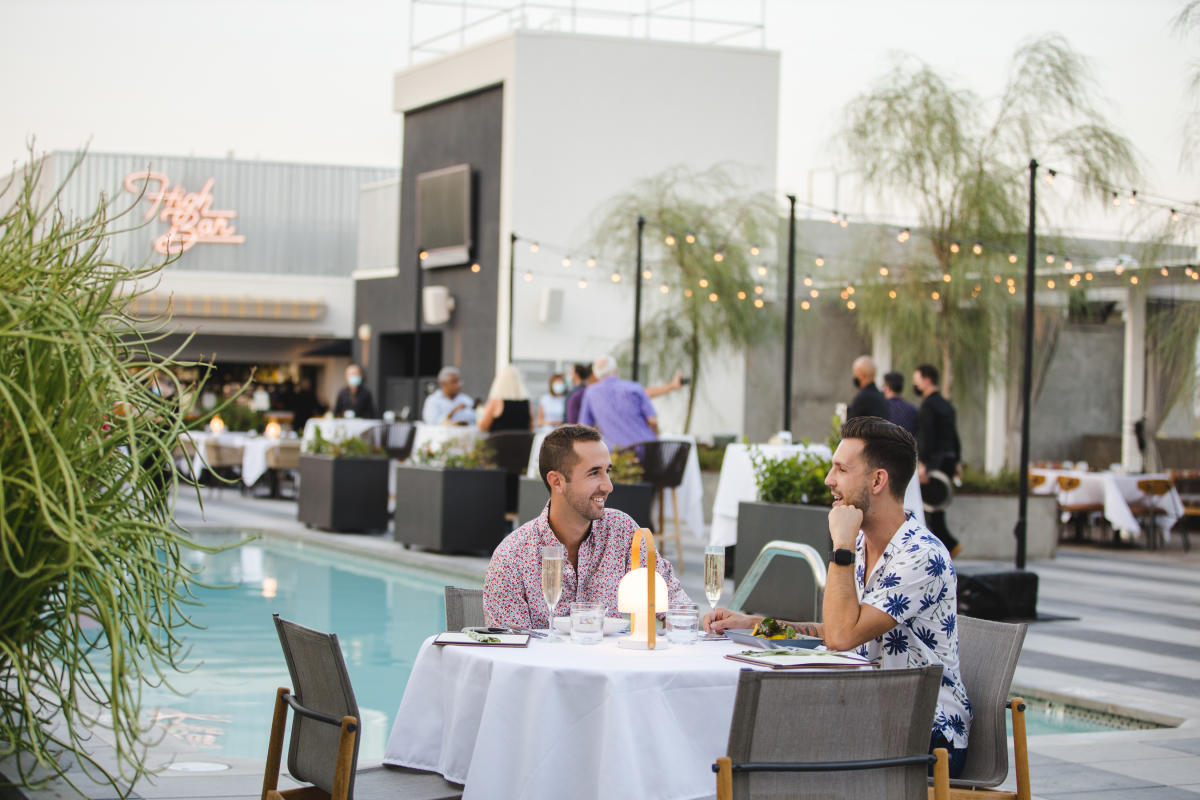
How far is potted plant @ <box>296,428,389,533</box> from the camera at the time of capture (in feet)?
43.2

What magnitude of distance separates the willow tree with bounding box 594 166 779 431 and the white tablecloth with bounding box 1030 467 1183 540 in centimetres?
619

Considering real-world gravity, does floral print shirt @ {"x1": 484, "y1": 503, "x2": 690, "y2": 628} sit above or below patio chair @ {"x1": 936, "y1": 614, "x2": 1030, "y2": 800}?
above

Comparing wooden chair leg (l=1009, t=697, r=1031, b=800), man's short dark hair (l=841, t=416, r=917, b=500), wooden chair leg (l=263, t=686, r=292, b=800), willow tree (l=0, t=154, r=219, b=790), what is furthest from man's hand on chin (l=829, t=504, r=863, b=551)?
willow tree (l=0, t=154, r=219, b=790)

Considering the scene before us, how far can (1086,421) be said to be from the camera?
2172cm

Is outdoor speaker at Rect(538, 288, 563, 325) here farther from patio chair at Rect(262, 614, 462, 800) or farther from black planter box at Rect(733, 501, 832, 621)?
patio chair at Rect(262, 614, 462, 800)

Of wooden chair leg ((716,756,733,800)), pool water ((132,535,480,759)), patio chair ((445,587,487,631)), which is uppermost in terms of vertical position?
patio chair ((445,587,487,631))

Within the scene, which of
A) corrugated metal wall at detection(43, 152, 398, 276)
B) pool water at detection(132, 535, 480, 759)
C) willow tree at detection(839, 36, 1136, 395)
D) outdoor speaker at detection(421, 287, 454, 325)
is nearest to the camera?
pool water at detection(132, 535, 480, 759)

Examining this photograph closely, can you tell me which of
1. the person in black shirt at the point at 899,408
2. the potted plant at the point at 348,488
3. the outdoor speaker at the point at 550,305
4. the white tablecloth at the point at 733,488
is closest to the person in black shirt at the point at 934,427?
the person in black shirt at the point at 899,408

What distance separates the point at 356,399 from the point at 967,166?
26.6ft

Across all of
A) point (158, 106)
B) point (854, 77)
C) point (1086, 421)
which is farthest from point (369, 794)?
point (158, 106)

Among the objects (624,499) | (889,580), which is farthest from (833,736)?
(624,499)

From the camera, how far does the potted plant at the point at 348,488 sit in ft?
43.2

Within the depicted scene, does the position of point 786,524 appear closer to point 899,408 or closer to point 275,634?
point 899,408

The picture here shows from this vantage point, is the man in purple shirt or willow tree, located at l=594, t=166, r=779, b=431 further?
willow tree, located at l=594, t=166, r=779, b=431
